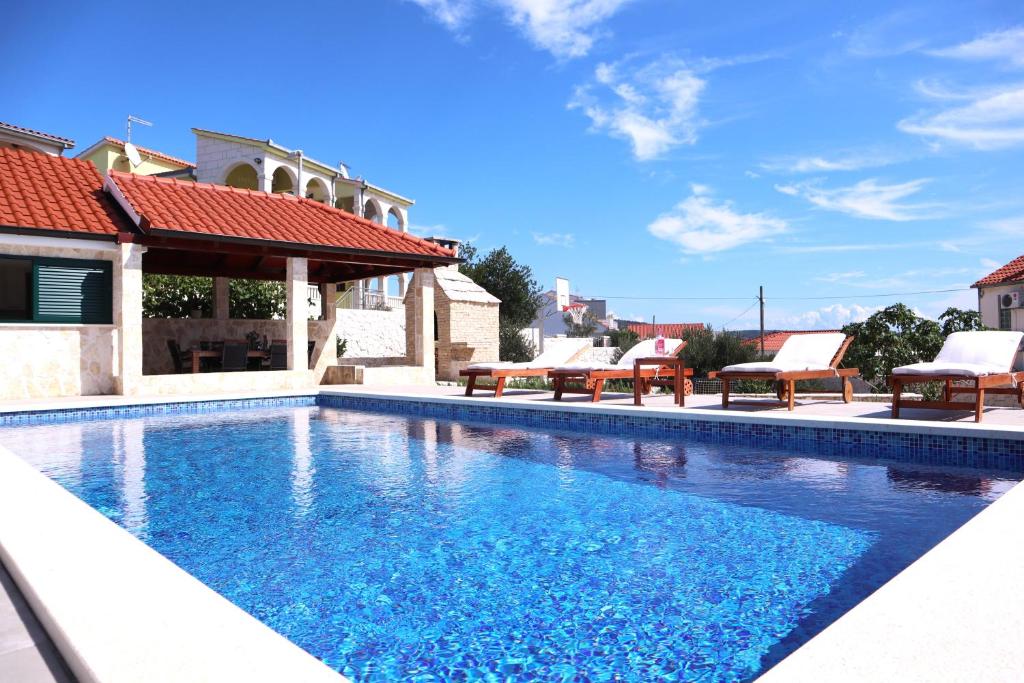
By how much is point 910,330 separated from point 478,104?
1748 cm

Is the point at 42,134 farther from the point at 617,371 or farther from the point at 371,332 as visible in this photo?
the point at 617,371

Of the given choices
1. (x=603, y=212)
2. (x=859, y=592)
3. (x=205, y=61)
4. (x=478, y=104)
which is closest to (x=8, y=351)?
(x=859, y=592)

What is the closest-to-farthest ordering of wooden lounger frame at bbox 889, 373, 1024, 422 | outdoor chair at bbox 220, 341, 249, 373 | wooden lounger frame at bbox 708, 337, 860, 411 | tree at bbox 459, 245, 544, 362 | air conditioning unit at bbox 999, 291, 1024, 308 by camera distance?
wooden lounger frame at bbox 889, 373, 1024, 422 < wooden lounger frame at bbox 708, 337, 860, 411 < outdoor chair at bbox 220, 341, 249, 373 < air conditioning unit at bbox 999, 291, 1024, 308 < tree at bbox 459, 245, 544, 362

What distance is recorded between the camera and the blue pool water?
2730mm

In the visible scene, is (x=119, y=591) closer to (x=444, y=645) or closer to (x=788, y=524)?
(x=444, y=645)

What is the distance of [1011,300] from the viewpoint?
2817 cm

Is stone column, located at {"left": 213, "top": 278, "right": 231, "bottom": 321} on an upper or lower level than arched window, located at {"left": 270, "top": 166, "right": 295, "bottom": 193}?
lower

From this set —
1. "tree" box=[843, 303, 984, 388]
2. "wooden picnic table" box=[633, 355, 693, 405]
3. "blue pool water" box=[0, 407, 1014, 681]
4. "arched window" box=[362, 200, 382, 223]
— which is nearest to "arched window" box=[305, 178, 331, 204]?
"arched window" box=[362, 200, 382, 223]

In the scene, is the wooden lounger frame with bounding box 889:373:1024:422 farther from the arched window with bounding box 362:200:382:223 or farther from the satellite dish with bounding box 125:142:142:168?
the satellite dish with bounding box 125:142:142:168

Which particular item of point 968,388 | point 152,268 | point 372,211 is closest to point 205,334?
point 152,268

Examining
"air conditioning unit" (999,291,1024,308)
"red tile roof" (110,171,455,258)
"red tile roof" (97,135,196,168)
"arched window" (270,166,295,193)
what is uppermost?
"red tile roof" (97,135,196,168)

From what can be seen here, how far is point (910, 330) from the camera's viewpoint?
22.5 meters

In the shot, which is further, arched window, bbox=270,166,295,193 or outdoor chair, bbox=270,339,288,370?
arched window, bbox=270,166,295,193

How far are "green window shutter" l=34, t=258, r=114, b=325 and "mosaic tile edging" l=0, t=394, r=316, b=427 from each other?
2079 mm
